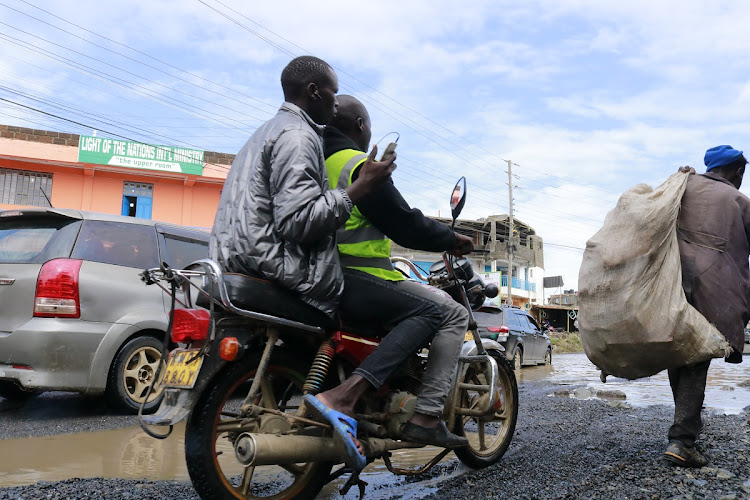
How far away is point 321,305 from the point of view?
106 inches

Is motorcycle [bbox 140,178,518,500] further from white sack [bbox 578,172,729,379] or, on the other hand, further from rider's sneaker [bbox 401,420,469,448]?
white sack [bbox 578,172,729,379]

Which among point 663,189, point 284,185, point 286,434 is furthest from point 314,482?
point 663,189

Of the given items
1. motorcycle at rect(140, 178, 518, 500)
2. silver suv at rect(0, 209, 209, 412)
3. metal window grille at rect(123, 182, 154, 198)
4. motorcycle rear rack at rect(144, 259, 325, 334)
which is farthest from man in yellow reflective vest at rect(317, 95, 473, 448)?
metal window grille at rect(123, 182, 154, 198)

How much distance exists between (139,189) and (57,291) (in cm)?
2257

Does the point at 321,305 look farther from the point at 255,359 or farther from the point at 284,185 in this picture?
the point at 284,185

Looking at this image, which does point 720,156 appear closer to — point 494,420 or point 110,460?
point 494,420

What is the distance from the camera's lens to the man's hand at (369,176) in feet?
8.79

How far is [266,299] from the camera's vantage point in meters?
2.58

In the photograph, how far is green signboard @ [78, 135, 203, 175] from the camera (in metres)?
A: 25.2

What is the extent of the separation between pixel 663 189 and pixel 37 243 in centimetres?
510

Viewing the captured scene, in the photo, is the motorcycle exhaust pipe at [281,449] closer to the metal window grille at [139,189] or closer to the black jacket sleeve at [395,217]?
the black jacket sleeve at [395,217]

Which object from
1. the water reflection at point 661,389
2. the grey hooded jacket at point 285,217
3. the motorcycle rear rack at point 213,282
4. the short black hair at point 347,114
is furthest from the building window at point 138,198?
the motorcycle rear rack at point 213,282

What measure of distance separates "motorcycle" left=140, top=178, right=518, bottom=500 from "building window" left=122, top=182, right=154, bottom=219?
24811 mm

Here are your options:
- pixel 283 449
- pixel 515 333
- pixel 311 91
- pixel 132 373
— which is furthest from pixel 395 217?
pixel 515 333
